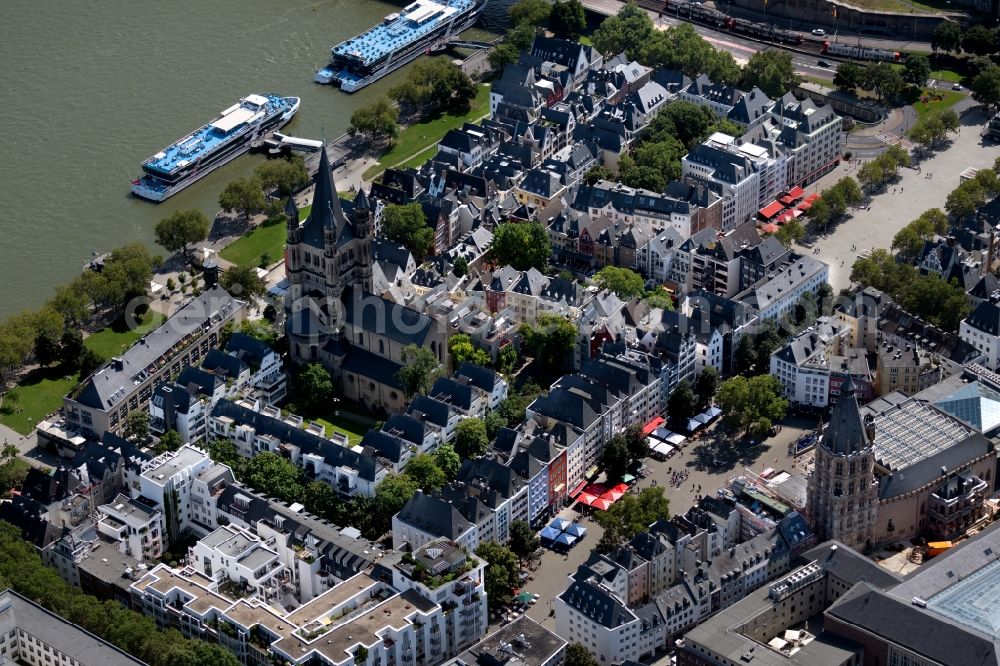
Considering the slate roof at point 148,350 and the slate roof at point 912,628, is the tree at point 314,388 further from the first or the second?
the slate roof at point 912,628

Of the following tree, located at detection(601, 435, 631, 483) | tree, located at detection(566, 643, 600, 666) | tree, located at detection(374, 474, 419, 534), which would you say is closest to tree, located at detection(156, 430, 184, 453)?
tree, located at detection(374, 474, 419, 534)

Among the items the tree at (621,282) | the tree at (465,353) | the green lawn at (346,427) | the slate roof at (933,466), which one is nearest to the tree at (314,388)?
the green lawn at (346,427)

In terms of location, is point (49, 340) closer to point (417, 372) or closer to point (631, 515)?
point (417, 372)

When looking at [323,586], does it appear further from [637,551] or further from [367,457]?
[637,551]

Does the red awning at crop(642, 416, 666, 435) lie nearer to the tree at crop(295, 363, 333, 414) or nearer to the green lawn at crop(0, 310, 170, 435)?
the tree at crop(295, 363, 333, 414)

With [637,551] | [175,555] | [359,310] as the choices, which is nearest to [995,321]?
[637,551]
